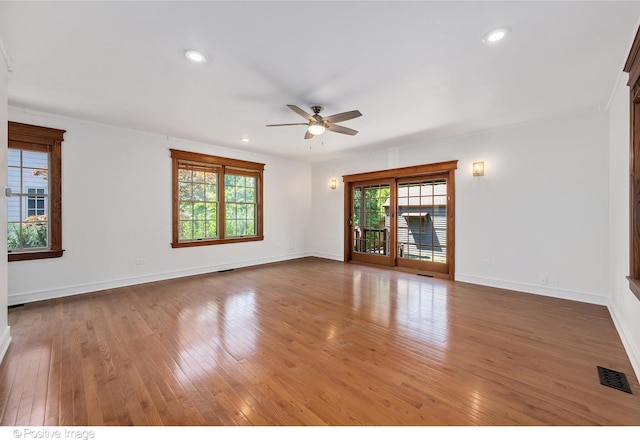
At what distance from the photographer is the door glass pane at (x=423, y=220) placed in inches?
212

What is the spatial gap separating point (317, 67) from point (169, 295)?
369 cm

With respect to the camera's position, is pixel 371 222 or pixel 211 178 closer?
pixel 211 178

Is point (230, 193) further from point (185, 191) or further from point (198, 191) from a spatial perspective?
point (185, 191)

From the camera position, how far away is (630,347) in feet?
7.87

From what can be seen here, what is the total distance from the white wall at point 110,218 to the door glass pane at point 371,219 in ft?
10.2

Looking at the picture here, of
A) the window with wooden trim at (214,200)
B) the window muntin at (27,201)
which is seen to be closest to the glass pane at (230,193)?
the window with wooden trim at (214,200)

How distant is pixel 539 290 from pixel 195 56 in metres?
5.30

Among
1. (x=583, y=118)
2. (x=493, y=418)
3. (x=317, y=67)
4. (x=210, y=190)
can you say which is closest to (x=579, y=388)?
(x=493, y=418)

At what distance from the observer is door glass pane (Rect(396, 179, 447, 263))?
539 cm

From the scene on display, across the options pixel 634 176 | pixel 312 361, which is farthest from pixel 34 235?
pixel 634 176

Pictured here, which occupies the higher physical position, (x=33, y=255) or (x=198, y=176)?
(x=198, y=176)

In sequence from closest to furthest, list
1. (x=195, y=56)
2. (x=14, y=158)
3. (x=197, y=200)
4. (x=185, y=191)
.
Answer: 1. (x=195, y=56)
2. (x=14, y=158)
3. (x=185, y=191)
4. (x=197, y=200)

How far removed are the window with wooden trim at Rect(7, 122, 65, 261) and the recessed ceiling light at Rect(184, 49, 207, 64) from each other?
9.72 feet

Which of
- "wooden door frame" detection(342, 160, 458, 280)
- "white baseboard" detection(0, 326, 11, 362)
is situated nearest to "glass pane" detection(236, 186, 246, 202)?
"wooden door frame" detection(342, 160, 458, 280)
